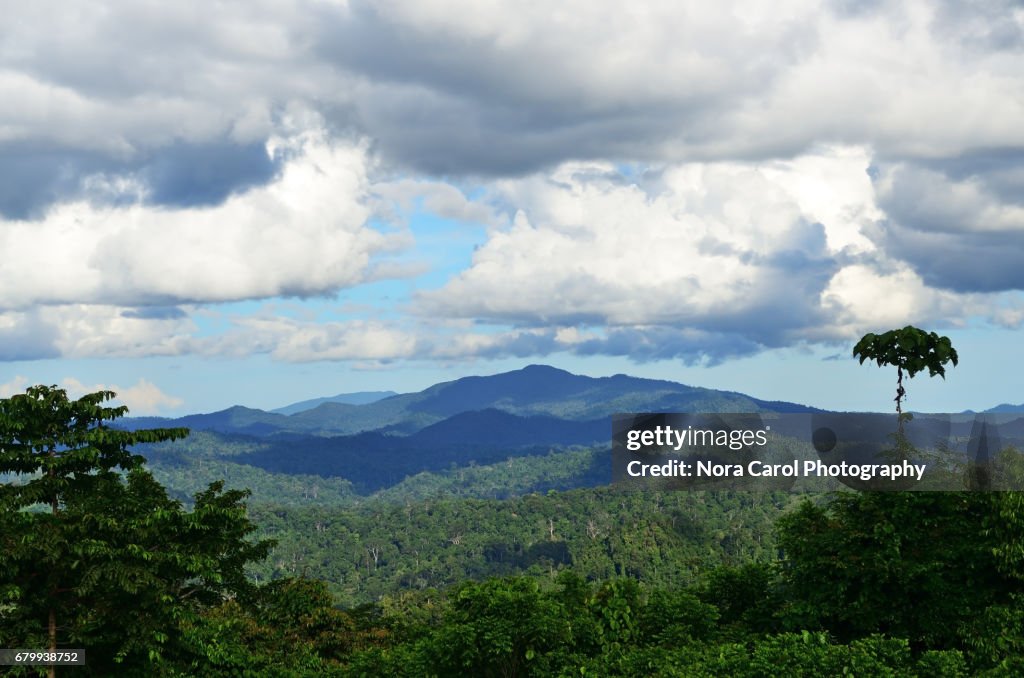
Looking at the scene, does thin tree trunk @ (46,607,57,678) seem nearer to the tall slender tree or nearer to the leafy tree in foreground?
the leafy tree in foreground

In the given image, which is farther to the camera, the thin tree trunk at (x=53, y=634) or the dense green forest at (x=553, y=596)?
the thin tree trunk at (x=53, y=634)

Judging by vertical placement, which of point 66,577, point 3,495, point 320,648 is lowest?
point 320,648

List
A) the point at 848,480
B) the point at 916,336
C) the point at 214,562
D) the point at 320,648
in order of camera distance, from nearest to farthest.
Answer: the point at 214,562
the point at 916,336
the point at 848,480
the point at 320,648

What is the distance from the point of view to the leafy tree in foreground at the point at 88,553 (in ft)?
66.3

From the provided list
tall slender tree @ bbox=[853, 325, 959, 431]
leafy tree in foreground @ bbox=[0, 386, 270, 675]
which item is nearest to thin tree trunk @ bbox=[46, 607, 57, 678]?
leafy tree in foreground @ bbox=[0, 386, 270, 675]

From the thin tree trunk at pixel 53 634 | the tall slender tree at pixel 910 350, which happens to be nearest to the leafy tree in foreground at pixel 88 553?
the thin tree trunk at pixel 53 634

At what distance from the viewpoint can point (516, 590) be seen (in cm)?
2420

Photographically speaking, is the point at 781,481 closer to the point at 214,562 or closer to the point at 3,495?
the point at 214,562

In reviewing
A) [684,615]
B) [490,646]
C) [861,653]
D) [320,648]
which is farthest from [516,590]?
[320,648]

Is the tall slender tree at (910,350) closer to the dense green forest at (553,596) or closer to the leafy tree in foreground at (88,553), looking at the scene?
the dense green forest at (553,596)

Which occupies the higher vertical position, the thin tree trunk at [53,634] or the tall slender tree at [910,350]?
the tall slender tree at [910,350]

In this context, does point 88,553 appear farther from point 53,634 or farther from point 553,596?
point 553,596

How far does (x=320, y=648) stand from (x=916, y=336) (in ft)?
98.5

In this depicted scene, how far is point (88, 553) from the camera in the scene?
2019 cm
